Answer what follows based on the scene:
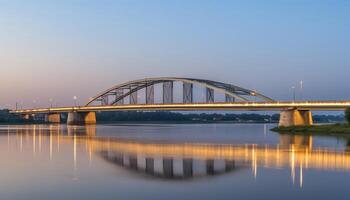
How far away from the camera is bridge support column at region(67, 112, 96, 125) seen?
123 m

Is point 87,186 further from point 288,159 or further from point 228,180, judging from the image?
point 288,159

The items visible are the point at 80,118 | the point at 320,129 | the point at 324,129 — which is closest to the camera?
the point at 324,129

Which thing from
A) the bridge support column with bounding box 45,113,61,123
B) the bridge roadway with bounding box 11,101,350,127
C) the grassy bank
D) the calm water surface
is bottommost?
the bridge support column with bounding box 45,113,61,123

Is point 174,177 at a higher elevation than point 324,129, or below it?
higher

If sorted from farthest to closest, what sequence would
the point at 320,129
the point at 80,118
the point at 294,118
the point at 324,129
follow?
the point at 80,118, the point at 294,118, the point at 320,129, the point at 324,129

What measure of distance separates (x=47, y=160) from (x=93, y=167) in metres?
4.40

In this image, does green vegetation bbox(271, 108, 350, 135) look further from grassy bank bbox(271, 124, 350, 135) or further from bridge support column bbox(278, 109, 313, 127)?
bridge support column bbox(278, 109, 313, 127)

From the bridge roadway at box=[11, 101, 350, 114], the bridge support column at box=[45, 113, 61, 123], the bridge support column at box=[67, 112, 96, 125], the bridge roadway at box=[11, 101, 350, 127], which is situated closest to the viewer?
the bridge roadway at box=[11, 101, 350, 114]

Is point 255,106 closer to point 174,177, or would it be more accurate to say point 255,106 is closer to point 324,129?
point 324,129

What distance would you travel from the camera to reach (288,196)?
48.3 feet

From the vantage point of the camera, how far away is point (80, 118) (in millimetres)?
124938

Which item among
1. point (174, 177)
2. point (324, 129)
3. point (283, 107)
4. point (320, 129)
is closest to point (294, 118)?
point (283, 107)

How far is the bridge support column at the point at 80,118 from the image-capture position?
122675 millimetres

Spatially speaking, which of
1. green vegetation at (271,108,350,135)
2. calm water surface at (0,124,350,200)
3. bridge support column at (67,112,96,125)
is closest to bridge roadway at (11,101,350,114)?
green vegetation at (271,108,350,135)
